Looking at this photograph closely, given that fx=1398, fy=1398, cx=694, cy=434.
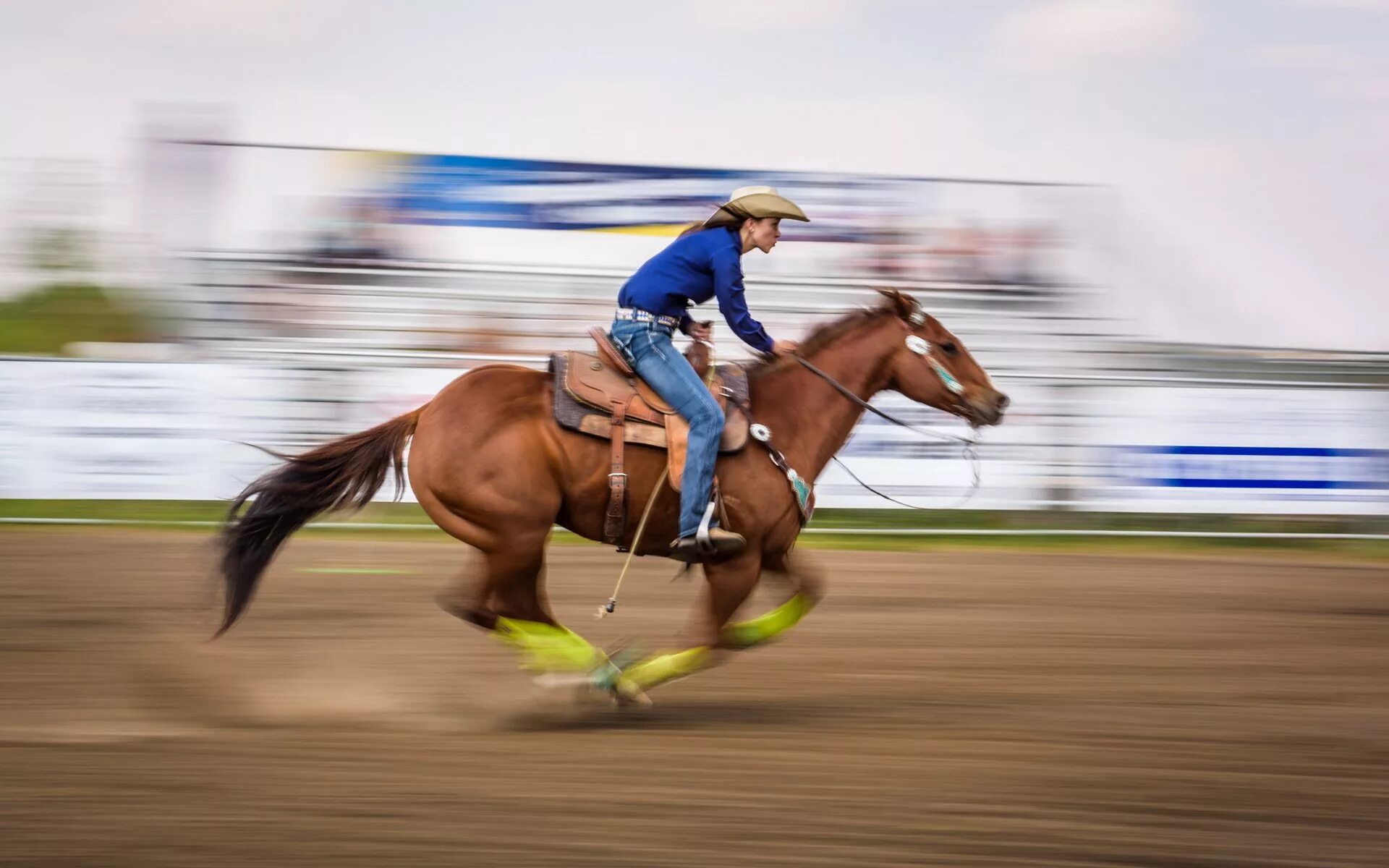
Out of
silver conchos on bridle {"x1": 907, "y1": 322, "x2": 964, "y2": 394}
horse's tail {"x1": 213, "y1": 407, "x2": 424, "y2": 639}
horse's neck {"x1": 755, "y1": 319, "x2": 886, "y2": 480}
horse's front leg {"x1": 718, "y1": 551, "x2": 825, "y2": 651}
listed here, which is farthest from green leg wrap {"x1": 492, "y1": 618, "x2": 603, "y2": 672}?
silver conchos on bridle {"x1": 907, "y1": 322, "x2": 964, "y2": 394}

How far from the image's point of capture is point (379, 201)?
15250 mm

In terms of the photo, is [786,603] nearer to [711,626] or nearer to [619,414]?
[711,626]

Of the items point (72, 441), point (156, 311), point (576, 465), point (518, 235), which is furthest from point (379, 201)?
point (576, 465)

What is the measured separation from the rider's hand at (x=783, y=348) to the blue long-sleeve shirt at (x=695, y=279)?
248 millimetres

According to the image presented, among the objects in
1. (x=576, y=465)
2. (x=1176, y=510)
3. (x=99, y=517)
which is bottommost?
(x=99, y=517)

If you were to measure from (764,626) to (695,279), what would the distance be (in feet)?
5.04

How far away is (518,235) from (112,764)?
36.1 feet

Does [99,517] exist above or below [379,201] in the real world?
below

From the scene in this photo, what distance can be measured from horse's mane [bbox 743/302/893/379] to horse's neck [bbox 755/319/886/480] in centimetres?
Result: 3

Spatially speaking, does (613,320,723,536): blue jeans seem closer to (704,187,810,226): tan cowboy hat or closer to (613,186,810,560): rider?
(613,186,810,560): rider

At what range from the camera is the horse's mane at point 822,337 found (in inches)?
252

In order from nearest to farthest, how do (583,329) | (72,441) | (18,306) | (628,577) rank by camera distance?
(628,577) < (72,441) < (583,329) < (18,306)

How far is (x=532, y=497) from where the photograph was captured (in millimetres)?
5762

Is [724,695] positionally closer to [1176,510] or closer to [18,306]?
[1176,510]
